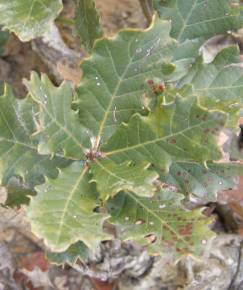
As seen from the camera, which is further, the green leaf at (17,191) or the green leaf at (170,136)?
Result: the green leaf at (17,191)

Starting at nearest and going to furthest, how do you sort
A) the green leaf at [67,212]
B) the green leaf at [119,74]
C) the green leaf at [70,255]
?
the green leaf at [67,212] → the green leaf at [119,74] → the green leaf at [70,255]

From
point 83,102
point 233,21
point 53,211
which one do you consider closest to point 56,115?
point 83,102

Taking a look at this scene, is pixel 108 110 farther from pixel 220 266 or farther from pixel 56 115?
pixel 220 266

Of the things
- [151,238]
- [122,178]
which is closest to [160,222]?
[151,238]

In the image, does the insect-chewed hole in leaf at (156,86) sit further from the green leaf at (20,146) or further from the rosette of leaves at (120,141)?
the green leaf at (20,146)

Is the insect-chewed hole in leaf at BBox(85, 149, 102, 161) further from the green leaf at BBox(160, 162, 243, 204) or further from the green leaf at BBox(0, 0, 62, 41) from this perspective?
the green leaf at BBox(0, 0, 62, 41)

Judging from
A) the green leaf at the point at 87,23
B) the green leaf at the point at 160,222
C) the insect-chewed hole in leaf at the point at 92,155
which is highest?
the green leaf at the point at 87,23

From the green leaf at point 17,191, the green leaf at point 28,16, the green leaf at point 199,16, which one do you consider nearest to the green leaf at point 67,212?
the green leaf at point 17,191
